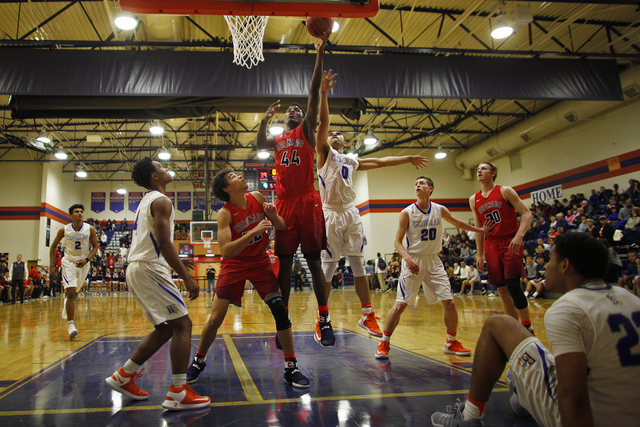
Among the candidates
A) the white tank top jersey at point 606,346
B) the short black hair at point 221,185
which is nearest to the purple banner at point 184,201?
the short black hair at point 221,185

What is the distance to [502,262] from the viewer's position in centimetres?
486

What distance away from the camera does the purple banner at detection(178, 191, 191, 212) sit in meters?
30.8

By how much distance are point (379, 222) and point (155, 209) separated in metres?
22.7

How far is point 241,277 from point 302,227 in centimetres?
75

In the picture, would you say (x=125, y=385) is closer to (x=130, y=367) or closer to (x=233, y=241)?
(x=130, y=367)

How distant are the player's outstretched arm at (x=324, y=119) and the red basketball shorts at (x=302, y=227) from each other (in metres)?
0.65

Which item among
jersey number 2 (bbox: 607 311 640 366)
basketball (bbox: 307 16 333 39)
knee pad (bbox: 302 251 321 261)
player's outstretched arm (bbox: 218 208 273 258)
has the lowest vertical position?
jersey number 2 (bbox: 607 311 640 366)

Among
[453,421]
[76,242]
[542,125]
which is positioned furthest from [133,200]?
[453,421]

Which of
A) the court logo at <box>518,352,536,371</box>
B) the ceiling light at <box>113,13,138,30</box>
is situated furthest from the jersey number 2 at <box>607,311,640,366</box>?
the ceiling light at <box>113,13,138,30</box>

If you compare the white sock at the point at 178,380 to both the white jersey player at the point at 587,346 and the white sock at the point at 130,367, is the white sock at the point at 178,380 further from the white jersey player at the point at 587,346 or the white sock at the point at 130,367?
the white jersey player at the point at 587,346

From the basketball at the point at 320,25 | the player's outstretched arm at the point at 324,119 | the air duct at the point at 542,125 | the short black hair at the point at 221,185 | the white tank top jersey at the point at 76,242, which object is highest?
the air duct at the point at 542,125

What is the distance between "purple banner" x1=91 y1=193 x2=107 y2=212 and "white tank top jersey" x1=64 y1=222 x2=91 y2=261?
25.5 metres

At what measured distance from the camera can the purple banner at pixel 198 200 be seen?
30453 mm

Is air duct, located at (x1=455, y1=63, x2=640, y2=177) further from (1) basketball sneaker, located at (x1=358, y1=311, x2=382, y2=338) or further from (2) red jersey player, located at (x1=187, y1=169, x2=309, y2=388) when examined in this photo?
(2) red jersey player, located at (x1=187, y1=169, x2=309, y2=388)
